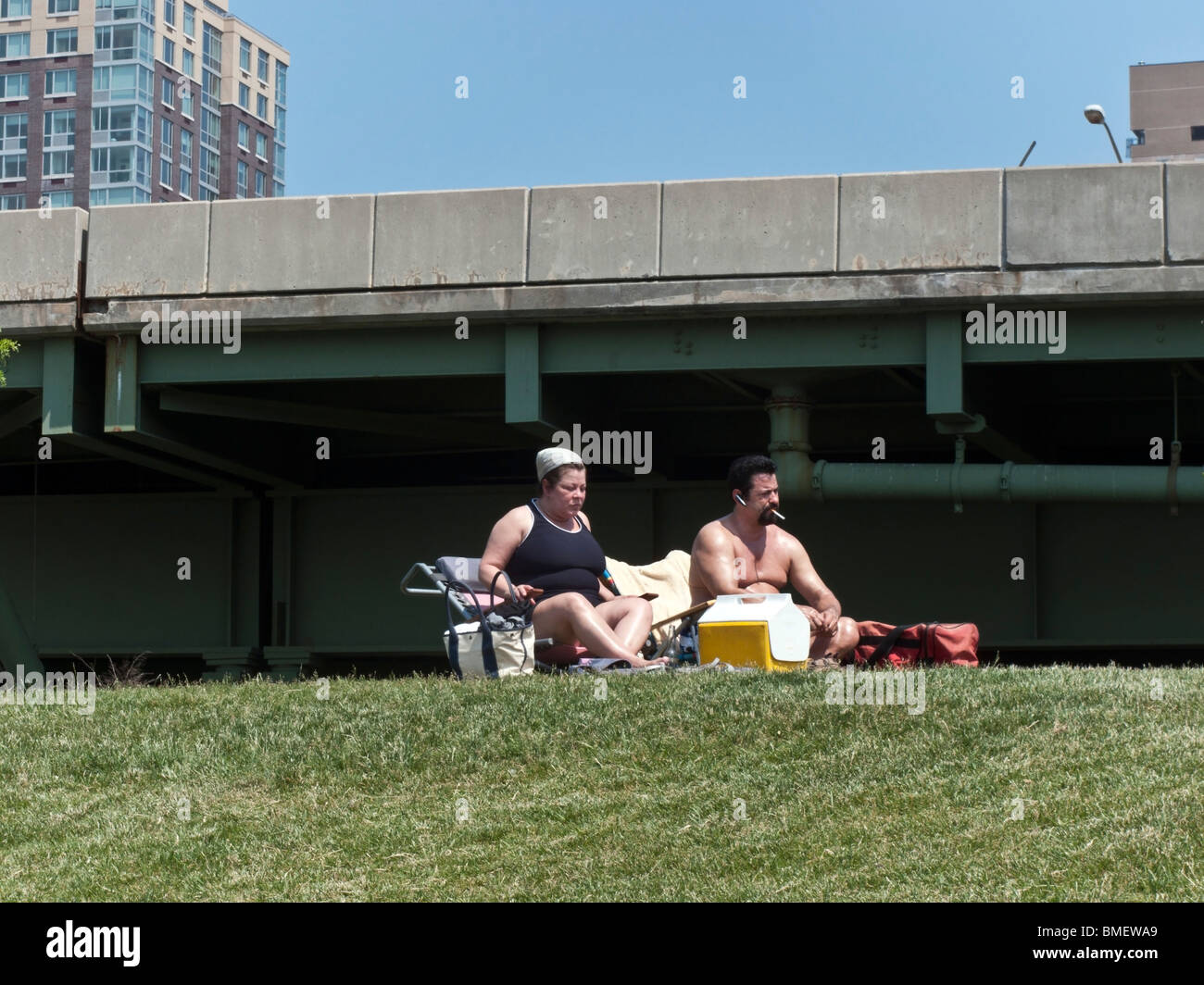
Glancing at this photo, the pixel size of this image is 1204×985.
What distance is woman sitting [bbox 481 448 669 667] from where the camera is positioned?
33.3 feet

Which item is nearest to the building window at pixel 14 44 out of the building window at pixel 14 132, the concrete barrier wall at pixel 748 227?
the building window at pixel 14 132

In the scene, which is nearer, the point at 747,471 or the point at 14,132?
the point at 747,471

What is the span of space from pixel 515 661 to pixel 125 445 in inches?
357

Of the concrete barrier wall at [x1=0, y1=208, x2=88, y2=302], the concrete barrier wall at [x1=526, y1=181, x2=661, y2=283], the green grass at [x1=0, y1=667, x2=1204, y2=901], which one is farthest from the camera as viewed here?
the concrete barrier wall at [x1=0, y1=208, x2=88, y2=302]

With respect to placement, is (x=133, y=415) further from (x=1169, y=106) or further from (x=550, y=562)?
(x=1169, y=106)

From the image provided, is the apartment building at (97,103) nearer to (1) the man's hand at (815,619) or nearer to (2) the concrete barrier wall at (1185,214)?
(2) the concrete barrier wall at (1185,214)

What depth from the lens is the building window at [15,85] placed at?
379ft

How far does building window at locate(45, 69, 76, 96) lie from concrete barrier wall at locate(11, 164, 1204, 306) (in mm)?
107621

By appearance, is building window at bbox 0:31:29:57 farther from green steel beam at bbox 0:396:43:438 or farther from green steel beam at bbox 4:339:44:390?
green steel beam at bbox 4:339:44:390

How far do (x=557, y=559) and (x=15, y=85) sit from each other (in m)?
116

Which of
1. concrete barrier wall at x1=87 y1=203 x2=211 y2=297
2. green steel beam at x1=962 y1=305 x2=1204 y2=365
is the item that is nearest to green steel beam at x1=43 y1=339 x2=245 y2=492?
concrete barrier wall at x1=87 y1=203 x2=211 y2=297

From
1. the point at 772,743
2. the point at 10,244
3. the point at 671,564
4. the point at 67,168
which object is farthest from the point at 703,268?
the point at 67,168

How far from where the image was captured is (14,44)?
117 m

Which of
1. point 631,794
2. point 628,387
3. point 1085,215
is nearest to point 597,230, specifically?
point 628,387
